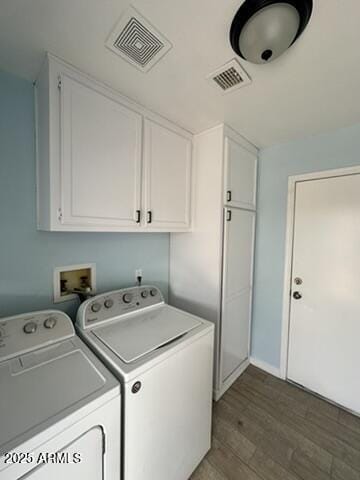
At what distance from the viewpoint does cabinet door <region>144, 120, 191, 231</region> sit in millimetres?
1497

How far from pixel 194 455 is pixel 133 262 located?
4.45 feet

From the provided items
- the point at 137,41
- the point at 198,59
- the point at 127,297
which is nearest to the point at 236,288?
the point at 127,297

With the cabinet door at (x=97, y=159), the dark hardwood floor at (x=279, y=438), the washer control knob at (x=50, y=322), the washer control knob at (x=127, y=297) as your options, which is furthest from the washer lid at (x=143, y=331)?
the dark hardwood floor at (x=279, y=438)

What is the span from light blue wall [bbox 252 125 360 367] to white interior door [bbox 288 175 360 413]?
0.13 m

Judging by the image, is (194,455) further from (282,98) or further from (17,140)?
(282,98)

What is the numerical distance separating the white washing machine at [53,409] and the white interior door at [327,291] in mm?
1787

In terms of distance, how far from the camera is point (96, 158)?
1221mm

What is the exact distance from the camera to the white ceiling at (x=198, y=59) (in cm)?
83

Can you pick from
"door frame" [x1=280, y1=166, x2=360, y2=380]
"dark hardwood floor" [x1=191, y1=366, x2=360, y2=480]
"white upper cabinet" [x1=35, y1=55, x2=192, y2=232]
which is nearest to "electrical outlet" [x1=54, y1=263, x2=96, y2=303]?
"white upper cabinet" [x1=35, y1=55, x2=192, y2=232]

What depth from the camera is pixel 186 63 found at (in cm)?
108

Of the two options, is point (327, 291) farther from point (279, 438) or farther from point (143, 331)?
point (143, 331)

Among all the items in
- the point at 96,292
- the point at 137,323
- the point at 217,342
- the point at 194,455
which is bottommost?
the point at 194,455

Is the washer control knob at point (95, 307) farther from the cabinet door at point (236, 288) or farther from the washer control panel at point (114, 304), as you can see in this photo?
the cabinet door at point (236, 288)

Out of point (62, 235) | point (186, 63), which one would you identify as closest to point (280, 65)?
point (186, 63)
